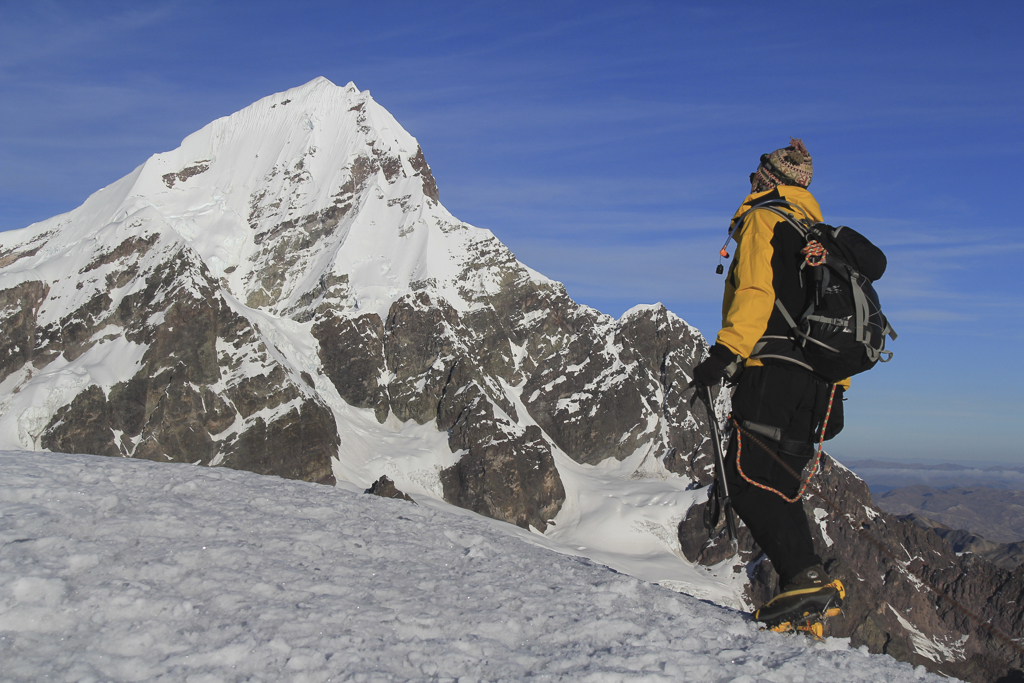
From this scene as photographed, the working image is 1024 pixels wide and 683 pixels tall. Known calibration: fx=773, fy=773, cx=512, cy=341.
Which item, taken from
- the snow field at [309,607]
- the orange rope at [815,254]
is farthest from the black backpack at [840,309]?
the snow field at [309,607]

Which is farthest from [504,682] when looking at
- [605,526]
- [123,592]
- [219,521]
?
[605,526]

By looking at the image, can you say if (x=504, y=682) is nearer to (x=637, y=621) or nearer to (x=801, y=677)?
(x=637, y=621)

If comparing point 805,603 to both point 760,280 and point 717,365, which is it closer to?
point 717,365

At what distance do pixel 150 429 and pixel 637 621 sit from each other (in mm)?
160686

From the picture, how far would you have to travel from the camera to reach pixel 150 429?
150125 millimetres

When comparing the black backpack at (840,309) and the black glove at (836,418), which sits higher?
the black backpack at (840,309)

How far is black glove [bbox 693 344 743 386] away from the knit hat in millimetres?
2138

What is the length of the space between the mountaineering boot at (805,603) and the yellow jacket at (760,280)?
1.96 meters

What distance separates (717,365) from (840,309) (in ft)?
3.85

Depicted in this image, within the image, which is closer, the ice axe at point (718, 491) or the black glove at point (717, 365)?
the black glove at point (717, 365)

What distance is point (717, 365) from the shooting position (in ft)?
22.4

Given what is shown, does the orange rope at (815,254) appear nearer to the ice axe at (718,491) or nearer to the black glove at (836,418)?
the black glove at (836,418)

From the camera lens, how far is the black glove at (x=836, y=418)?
7238 millimetres

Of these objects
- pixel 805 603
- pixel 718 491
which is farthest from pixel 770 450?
pixel 805 603
